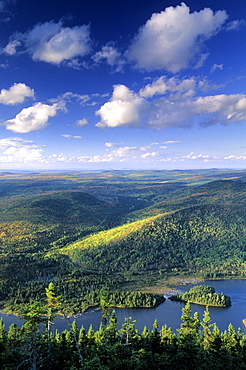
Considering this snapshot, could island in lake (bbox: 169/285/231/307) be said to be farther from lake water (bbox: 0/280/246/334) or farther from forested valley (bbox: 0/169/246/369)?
forested valley (bbox: 0/169/246/369)

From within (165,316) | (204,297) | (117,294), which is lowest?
(165,316)

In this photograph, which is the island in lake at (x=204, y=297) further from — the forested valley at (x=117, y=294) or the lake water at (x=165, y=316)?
the forested valley at (x=117, y=294)

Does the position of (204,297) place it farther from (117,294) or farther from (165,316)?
(117,294)

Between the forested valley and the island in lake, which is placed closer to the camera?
the forested valley

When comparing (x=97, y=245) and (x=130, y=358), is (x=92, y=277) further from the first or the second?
(x=130, y=358)

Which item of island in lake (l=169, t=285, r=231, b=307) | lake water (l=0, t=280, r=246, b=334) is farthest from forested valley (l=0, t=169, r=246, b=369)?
island in lake (l=169, t=285, r=231, b=307)

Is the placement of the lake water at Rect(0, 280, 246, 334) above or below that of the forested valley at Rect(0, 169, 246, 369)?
below

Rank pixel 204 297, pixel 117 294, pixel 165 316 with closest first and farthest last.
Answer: pixel 165 316 < pixel 204 297 < pixel 117 294

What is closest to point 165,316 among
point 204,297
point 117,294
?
point 204,297
